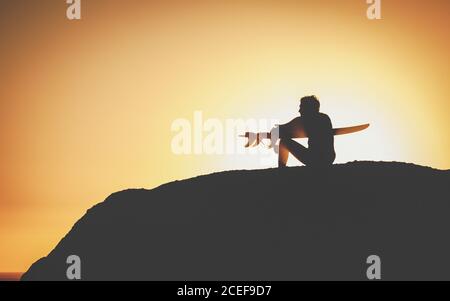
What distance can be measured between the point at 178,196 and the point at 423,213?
5.96 meters

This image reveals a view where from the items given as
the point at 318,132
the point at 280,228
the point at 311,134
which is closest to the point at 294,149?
the point at 311,134

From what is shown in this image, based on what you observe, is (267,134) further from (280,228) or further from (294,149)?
(280,228)

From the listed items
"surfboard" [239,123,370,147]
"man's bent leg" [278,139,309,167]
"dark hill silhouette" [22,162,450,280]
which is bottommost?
"dark hill silhouette" [22,162,450,280]

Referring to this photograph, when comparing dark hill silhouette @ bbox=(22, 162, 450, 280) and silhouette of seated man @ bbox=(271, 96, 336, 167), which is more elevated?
silhouette of seated man @ bbox=(271, 96, 336, 167)

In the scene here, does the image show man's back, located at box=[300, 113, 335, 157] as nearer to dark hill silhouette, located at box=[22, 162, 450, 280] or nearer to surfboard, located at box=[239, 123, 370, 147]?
surfboard, located at box=[239, 123, 370, 147]

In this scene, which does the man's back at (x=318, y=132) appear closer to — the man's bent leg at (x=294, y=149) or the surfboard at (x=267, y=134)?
the man's bent leg at (x=294, y=149)

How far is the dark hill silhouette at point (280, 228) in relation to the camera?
1550cm

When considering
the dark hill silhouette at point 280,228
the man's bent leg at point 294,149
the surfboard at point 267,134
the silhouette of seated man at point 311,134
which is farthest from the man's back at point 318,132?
the dark hill silhouette at point 280,228

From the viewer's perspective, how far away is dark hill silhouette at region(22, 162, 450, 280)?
15500 mm

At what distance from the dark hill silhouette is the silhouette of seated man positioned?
394mm

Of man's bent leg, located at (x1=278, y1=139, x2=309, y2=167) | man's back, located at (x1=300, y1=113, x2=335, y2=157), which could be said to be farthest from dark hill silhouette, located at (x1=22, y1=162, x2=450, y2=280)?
man's back, located at (x1=300, y1=113, x2=335, y2=157)

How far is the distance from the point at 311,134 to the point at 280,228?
2.74m
